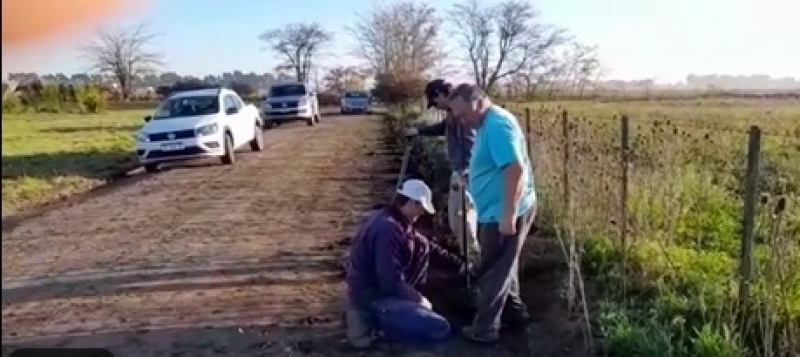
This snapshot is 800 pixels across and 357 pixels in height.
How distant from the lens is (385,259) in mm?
5430

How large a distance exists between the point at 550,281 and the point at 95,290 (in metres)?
3.58

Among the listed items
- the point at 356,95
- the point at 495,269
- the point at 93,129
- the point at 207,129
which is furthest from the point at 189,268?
the point at 356,95

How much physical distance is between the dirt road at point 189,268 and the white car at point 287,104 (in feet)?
61.5

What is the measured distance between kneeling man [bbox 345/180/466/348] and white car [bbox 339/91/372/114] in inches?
1750

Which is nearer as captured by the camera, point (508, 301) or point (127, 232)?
point (508, 301)

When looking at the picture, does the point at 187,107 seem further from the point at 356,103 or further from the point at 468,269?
the point at 356,103

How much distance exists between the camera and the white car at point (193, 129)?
16.2 meters

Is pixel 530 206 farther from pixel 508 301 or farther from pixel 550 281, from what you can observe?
pixel 550 281

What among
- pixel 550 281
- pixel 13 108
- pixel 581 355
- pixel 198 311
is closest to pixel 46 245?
pixel 198 311

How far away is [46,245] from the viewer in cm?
Result: 937

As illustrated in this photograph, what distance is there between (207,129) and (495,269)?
38.9 feet

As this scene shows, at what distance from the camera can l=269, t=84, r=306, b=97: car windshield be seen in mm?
34094

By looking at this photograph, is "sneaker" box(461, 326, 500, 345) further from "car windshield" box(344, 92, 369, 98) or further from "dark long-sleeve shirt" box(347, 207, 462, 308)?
"car windshield" box(344, 92, 369, 98)

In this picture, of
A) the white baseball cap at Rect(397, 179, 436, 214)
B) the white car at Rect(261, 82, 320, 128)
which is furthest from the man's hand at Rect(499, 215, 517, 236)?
the white car at Rect(261, 82, 320, 128)
